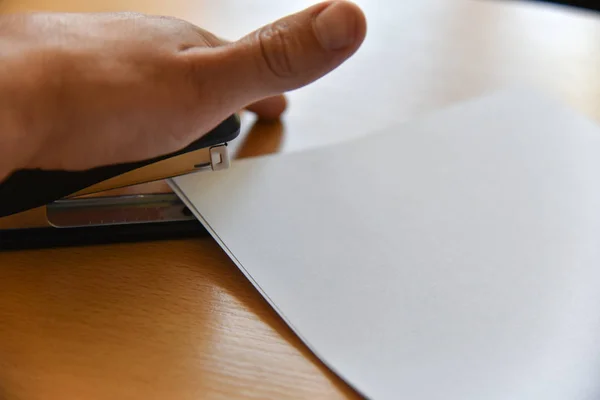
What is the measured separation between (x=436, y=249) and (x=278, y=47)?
182 millimetres

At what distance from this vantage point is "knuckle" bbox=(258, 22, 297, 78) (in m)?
0.33

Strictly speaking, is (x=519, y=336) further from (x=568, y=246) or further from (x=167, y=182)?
(x=167, y=182)

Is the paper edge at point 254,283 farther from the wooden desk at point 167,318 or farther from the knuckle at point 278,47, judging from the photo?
the knuckle at point 278,47

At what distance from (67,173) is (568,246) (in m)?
0.37

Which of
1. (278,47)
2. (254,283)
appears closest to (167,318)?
(254,283)

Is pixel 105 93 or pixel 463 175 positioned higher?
pixel 105 93

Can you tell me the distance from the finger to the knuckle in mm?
140

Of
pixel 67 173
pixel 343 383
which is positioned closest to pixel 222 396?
pixel 343 383

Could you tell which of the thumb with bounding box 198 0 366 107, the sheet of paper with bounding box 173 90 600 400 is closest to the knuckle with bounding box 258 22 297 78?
the thumb with bounding box 198 0 366 107

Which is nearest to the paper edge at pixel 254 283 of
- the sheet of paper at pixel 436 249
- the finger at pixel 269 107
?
the sheet of paper at pixel 436 249

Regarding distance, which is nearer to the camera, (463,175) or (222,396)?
(222,396)

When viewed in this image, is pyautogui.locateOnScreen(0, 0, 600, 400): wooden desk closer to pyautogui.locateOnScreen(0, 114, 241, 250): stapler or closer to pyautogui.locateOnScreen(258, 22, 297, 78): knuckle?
pyautogui.locateOnScreen(0, 114, 241, 250): stapler

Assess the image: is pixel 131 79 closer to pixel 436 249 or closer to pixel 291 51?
pixel 291 51

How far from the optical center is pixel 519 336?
0.32 meters
